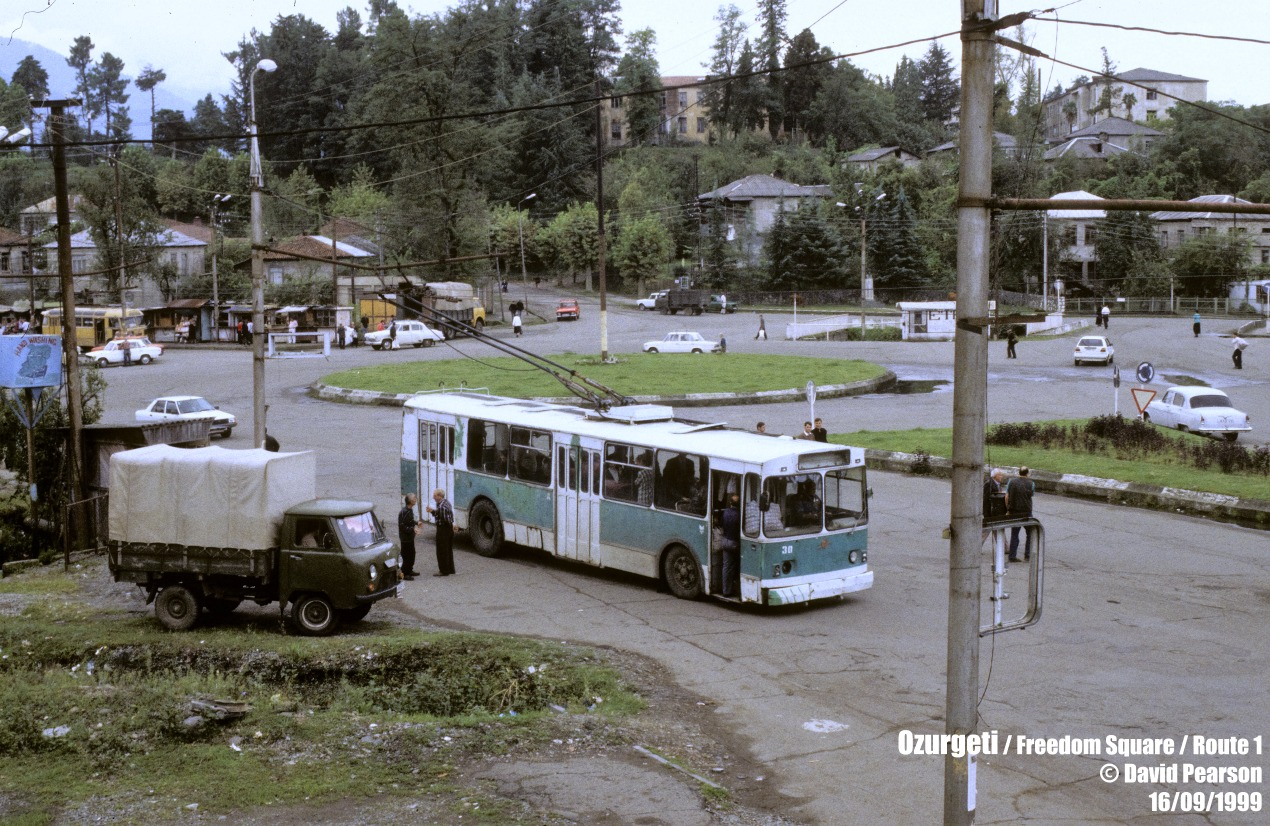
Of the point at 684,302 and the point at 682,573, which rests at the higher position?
the point at 684,302

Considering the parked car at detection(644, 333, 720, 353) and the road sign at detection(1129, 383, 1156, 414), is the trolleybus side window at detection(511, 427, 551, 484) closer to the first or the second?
the road sign at detection(1129, 383, 1156, 414)

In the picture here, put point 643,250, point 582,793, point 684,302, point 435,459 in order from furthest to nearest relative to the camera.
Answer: point 643,250 < point 684,302 < point 435,459 < point 582,793

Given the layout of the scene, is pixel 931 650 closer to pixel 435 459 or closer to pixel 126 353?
pixel 435 459

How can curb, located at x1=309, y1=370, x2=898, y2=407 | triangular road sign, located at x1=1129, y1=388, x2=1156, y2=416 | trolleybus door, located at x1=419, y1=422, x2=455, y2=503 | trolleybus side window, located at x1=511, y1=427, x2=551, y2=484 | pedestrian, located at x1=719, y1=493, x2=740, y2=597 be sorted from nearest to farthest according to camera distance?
1. pedestrian, located at x1=719, y1=493, x2=740, y2=597
2. trolleybus side window, located at x1=511, y1=427, x2=551, y2=484
3. trolleybus door, located at x1=419, y1=422, x2=455, y2=503
4. triangular road sign, located at x1=1129, y1=388, x2=1156, y2=416
5. curb, located at x1=309, y1=370, x2=898, y2=407

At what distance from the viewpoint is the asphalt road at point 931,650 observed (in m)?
10.2

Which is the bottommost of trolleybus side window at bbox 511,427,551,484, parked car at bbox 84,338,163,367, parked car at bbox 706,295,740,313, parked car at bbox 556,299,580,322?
trolleybus side window at bbox 511,427,551,484

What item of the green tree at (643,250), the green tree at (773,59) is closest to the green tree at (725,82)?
the green tree at (773,59)

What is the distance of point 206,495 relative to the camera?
1580 cm

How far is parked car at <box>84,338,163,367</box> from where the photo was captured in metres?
56.3

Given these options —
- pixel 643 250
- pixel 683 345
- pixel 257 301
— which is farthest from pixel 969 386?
pixel 643 250

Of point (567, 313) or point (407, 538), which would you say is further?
point (567, 313)

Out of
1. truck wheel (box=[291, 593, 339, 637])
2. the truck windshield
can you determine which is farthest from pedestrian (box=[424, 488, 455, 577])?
truck wheel (box=[291, 593, 339, 637])

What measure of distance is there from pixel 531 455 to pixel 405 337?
4547 centimetres

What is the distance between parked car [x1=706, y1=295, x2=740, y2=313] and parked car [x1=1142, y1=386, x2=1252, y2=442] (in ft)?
188
